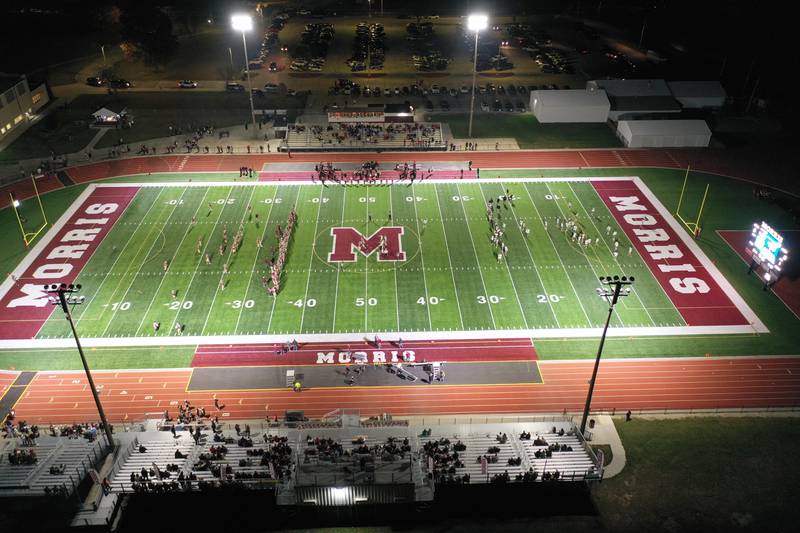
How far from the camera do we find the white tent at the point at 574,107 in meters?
73.9

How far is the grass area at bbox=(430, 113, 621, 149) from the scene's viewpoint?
69.9 meters

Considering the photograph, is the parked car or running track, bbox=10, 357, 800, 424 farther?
the parked car

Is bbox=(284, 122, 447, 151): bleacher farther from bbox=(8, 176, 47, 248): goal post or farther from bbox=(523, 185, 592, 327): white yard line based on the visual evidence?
bbox=(8, 176, 47, 248): goal post

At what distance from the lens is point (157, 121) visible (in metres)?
74.6

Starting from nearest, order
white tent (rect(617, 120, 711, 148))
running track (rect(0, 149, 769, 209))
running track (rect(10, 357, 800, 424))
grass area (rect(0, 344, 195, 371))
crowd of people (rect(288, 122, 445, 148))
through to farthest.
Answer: running track (rect(10, 357, 800, 424)) → grass area (rect(0, 344, 195, 371)) → running track (rect(0, 149, 769, 209)) → white tent (rect(617, 120, 711, 148)) → crowd of people (rect(288, 122, 445, 148))

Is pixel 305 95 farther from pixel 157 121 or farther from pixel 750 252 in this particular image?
pixel 750 252

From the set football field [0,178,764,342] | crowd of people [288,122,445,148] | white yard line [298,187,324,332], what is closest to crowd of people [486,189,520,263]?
football field [0,178,764,342]

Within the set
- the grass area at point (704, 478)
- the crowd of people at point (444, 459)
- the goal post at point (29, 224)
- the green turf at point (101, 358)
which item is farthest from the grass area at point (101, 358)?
the grass area at point (704, 478)

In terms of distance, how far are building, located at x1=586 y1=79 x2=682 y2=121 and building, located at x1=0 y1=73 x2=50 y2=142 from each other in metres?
70.5

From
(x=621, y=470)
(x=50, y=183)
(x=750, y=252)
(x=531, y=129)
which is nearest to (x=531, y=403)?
(x=621, y=470)

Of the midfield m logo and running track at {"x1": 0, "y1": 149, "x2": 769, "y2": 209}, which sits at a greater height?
running track at {"x1": 0, "y1": 149, "x2": 769, "y2": 209}

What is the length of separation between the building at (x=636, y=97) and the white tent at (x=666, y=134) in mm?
5478

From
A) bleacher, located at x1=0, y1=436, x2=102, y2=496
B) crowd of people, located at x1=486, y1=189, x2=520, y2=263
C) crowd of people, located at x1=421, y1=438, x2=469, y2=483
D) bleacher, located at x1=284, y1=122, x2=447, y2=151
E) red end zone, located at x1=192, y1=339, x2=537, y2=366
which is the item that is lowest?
bleacher, located at x1=0, y1=436, x2=102, y2=496

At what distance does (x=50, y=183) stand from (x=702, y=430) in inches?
2401
